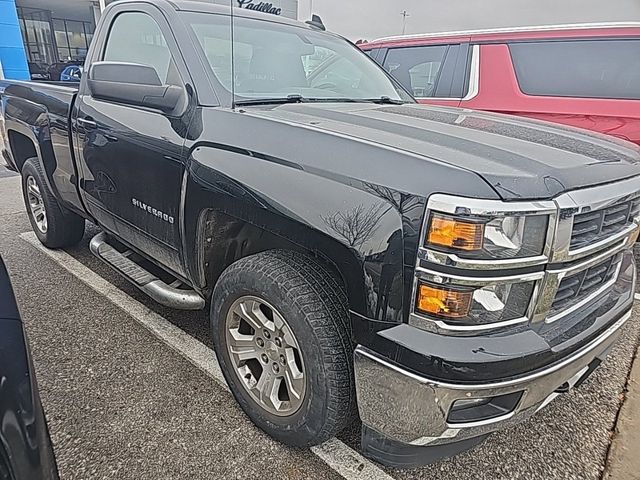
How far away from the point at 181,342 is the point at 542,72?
414 cm

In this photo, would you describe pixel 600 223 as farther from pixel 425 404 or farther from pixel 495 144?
pixel 425 404

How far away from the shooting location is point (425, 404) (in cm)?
147

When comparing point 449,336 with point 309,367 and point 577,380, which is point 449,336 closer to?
point 309,367

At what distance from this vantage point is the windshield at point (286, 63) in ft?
7.95

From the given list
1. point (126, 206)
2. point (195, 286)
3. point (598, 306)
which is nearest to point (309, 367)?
point (195, 286)

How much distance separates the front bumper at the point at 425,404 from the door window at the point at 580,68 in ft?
11.4

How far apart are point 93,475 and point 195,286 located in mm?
924

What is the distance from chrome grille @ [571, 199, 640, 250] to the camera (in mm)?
1535

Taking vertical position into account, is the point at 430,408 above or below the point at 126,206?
below

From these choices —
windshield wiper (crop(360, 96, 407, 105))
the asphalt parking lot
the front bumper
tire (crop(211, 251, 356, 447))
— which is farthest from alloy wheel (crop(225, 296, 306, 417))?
windshield wiper (crop(360, 96, 407, 105))

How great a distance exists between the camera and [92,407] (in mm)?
2240

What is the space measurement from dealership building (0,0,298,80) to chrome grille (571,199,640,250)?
53.7ft

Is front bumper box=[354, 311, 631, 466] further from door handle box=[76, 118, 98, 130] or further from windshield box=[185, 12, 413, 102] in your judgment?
door handle box=[76, 118, 98, 130]

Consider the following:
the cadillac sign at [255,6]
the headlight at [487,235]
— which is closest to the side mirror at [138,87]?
the cadillac sign at [255,6]
